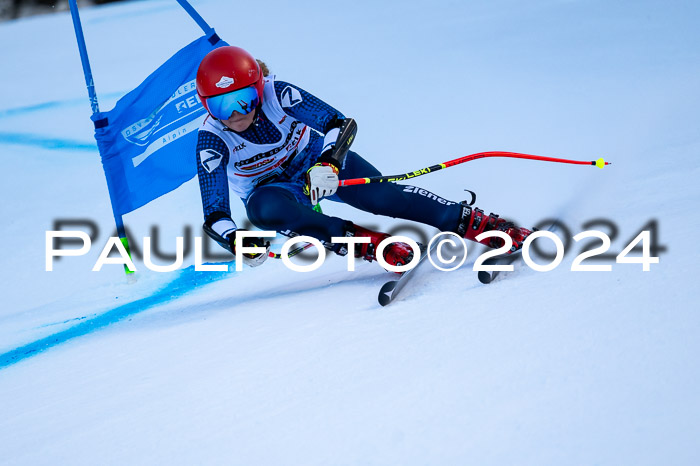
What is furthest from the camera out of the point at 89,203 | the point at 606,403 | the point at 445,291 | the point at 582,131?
the point at 89,203

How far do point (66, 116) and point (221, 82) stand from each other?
5.33 metres

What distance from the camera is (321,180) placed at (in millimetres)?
2396

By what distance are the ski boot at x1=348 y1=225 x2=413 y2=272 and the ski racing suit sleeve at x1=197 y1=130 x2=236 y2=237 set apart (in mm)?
492

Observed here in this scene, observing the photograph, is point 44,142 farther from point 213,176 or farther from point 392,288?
point 392,288

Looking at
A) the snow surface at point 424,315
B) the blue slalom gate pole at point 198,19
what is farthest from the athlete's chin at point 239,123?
the blue slalom gate pole at point 198,19

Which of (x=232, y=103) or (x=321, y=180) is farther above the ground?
(x=232, y=103)

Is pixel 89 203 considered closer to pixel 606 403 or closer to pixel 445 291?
pixel 445 291

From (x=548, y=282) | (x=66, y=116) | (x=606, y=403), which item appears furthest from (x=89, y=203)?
(x=606, y=403)

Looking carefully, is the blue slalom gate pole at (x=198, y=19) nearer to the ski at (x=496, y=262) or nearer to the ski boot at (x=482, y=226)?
the ski boot at (x=482, y=226)

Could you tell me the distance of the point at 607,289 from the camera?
1994mm

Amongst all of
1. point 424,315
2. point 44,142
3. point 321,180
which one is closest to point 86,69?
point 321,180

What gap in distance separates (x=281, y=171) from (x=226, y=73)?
51 centimetres

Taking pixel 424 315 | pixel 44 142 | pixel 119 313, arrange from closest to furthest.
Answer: pixel 424 315, pixel 119 313, pixel 44 142

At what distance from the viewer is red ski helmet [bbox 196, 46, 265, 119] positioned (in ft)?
7.88
